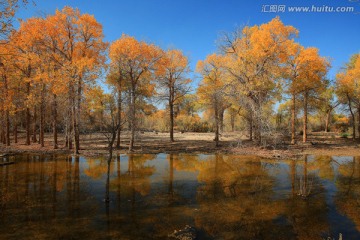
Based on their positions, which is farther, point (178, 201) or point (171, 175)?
point (171, 175)

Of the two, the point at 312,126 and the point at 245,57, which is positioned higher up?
the point at 245,57

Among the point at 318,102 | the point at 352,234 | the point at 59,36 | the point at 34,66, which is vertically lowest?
the point at 352,234

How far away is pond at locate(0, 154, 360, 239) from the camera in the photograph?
7.91 meters

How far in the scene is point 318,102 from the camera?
3062cm

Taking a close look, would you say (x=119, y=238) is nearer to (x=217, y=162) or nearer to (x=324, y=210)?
(x=324, y=210)

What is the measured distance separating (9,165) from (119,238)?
48.1 ft

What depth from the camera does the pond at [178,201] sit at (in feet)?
26.0

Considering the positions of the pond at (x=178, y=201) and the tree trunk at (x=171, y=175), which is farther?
the tree trunk at (x=171, y=175)

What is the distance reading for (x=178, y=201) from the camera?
10.7 metres

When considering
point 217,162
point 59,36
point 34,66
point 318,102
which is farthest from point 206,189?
point 318,102

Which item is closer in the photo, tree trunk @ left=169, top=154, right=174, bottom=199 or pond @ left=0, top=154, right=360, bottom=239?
pond @ left=0, top=154, right=360, bottom=239

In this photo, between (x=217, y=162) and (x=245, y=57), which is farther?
(x=245, y=57)

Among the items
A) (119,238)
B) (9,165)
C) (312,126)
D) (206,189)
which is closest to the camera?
(119,238)

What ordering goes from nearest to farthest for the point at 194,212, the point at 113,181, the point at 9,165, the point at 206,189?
1. the point at 194,212
2. the point at 206,189
3. the point at 113,181
4. the point at 9,165
